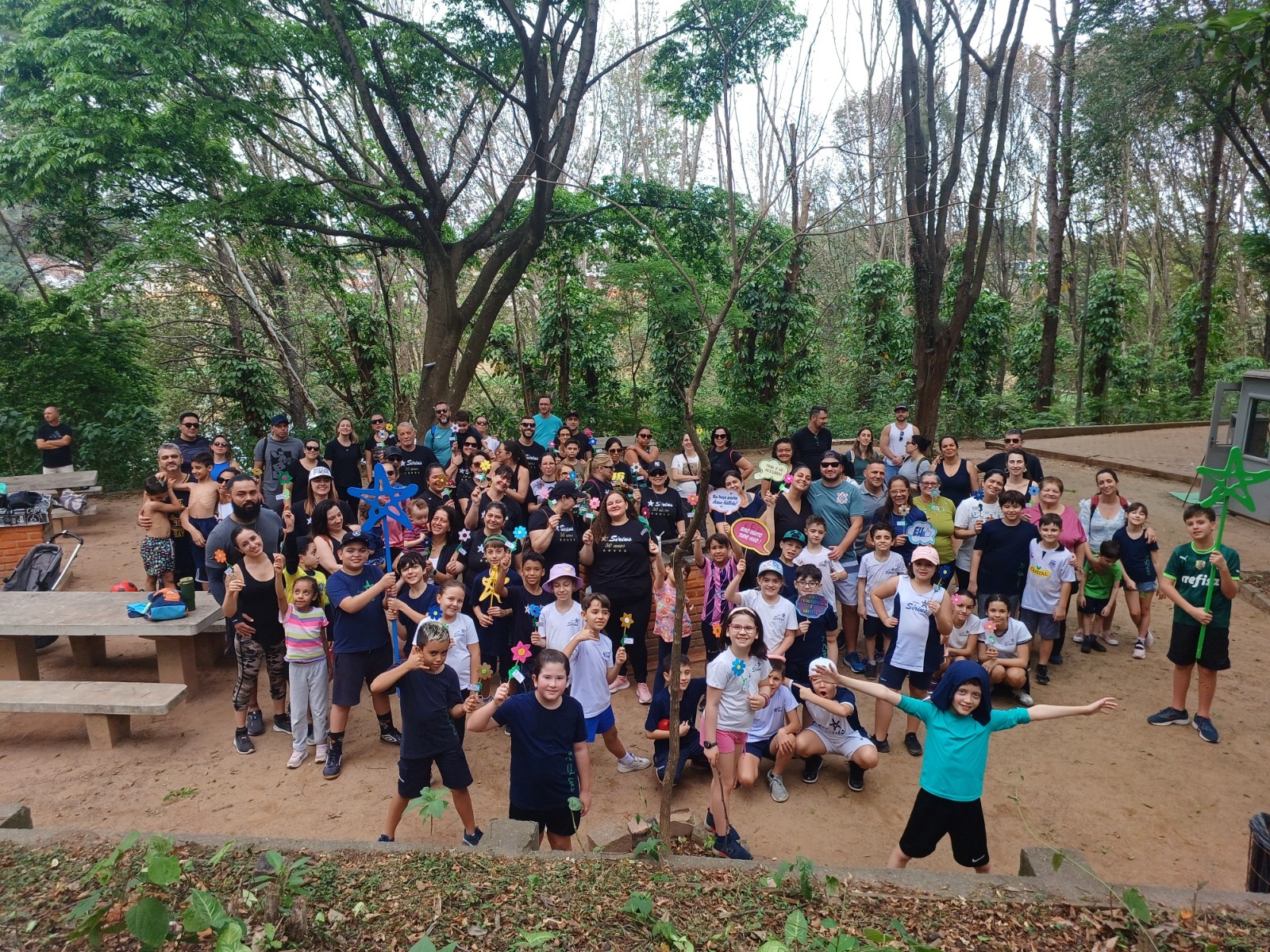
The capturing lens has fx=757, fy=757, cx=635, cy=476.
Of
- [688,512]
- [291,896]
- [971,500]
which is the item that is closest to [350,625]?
[291,896]

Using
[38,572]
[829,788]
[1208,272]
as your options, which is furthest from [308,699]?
[1208,272]

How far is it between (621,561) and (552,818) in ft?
7.67

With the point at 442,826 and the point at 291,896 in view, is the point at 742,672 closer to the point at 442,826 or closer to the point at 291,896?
the point at 442,826

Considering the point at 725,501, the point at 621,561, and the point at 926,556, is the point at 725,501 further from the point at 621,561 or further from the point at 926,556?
the point at 926,556

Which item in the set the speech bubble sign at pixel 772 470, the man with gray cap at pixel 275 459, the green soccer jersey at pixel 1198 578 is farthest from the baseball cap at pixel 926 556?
the man with gray cap at pixel 275 459

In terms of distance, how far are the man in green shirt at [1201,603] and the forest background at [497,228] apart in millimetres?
3021

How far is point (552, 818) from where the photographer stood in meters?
4.01

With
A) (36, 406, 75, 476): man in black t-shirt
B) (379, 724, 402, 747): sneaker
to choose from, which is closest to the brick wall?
(36, 406, 75, 476): man in black t-shirt

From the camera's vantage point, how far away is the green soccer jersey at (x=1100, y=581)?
671cm

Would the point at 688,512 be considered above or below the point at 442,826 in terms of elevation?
above

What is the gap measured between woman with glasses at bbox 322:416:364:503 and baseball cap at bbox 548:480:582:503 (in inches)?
132

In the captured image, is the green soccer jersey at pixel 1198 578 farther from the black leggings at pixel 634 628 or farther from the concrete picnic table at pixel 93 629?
the concrete picnic table at pixel 93 629

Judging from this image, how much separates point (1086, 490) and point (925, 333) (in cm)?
405

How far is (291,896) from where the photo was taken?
3045 mm
